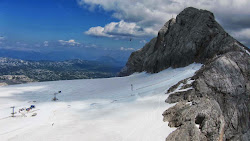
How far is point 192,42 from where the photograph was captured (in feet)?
156

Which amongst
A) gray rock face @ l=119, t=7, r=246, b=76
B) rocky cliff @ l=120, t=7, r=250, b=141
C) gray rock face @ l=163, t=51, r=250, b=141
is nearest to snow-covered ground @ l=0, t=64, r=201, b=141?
gray rock face @ l=163, t=51, r=250, b=141

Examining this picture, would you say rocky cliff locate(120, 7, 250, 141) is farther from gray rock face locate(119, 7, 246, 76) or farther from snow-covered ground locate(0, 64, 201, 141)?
snow-covered ground locate(0, 64, 201, 141)

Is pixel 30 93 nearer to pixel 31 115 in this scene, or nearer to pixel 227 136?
pixel 31 115

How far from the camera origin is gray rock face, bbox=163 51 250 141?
1615cm

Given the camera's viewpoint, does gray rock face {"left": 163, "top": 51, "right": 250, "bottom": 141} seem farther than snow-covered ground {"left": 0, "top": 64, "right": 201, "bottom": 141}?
No

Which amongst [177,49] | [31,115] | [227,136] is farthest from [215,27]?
[31,115]

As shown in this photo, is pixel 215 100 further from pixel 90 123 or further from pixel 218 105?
pixel 90 123

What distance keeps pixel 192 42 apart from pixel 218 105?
30768mm

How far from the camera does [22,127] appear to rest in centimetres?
2055

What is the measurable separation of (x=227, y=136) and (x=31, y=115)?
22.7m

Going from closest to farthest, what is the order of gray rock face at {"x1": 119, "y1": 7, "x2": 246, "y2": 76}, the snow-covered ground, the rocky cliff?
the rocky cliff < the snow-covered ground < gray rock face at {"x1": 119, "y1": 7, "x2": 246, "y2": 76}

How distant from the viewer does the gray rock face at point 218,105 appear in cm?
1615

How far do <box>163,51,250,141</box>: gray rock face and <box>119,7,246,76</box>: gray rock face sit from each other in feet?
41.2

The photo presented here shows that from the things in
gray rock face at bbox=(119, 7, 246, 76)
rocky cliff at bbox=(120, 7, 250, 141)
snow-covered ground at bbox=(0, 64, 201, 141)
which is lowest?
snow-covered ground at bbox=(0, 64, 201, 141)
